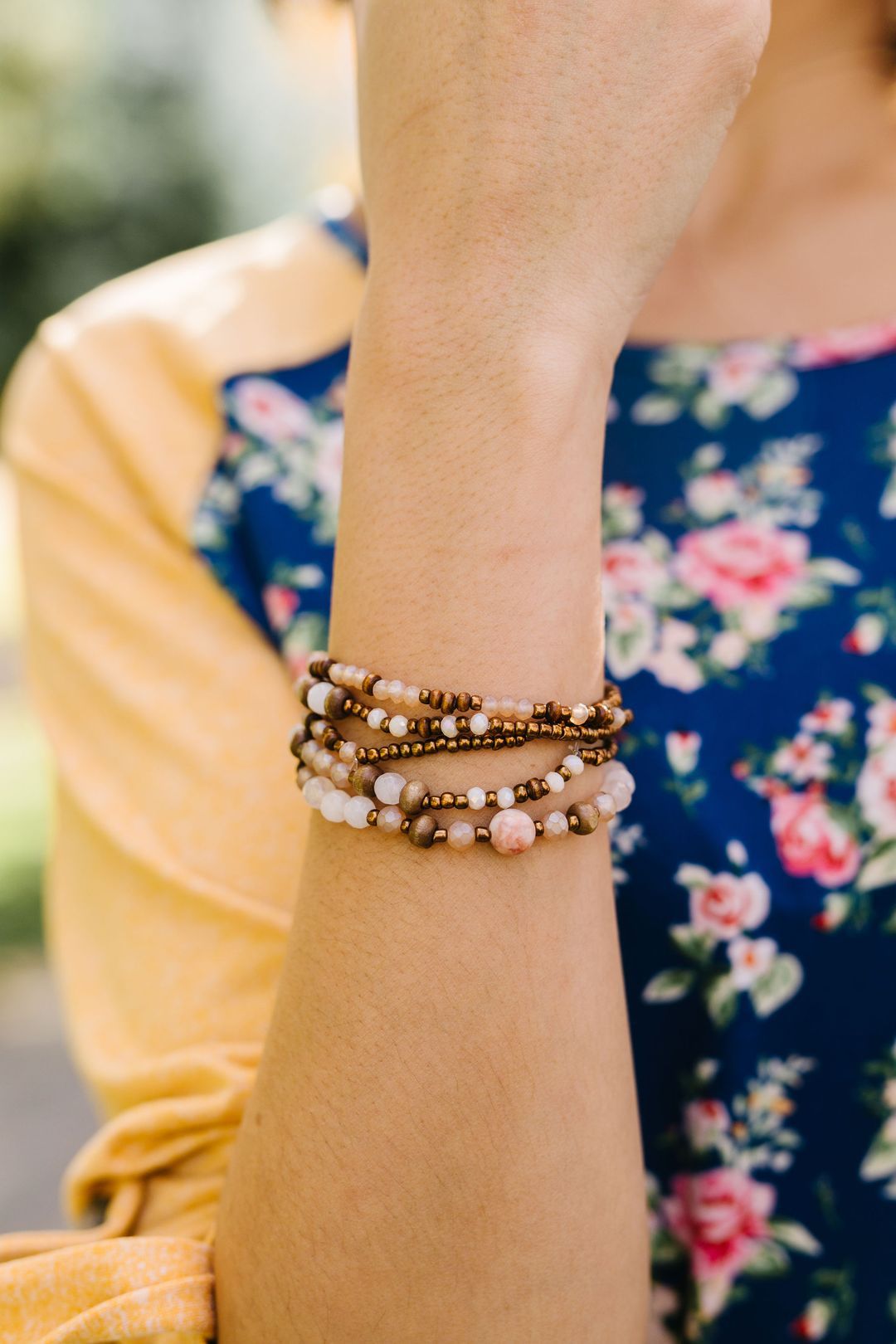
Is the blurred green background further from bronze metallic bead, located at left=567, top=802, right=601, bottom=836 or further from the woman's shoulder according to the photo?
bronze metallic bead, located at left=567, top=802, right=601, bottom=836

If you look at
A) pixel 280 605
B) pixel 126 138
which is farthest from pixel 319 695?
pixel 126 138

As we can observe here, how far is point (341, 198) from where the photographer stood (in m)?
1.53

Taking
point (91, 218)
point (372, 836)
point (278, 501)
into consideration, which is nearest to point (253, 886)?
point (372, 836)

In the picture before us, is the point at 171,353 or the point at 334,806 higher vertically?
the point at 171,353

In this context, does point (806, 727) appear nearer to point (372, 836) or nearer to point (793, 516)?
point (793, 516)

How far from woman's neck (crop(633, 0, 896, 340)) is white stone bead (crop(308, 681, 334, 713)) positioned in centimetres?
74

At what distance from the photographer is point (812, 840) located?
1047 millimetres

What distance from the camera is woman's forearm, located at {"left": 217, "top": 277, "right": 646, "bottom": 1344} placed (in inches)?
31.8

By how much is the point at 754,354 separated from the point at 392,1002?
89 centimetres

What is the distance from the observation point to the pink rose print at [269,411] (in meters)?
1.27

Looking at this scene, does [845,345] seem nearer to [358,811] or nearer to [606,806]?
[606,806]

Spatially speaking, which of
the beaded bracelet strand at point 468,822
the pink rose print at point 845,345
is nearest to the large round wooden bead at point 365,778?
the beaded bracelet strand at point 468,822

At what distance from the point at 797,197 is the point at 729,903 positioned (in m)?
0.97

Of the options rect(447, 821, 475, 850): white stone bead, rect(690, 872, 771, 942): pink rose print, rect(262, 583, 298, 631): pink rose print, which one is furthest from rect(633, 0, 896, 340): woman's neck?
rect(447, 821, 475, 850): white stone bead
